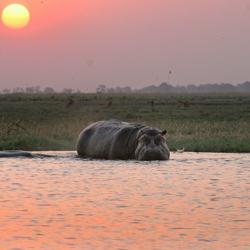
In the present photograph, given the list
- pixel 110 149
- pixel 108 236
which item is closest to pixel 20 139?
pixel 110 149

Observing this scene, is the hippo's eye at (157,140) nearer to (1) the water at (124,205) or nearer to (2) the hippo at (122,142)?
(2) the hippo at (122,142)

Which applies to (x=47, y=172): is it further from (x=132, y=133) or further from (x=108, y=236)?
(x=108, y=236)

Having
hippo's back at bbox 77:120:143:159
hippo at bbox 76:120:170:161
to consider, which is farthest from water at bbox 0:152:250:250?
hippo's back at bbox 77:120:143:159

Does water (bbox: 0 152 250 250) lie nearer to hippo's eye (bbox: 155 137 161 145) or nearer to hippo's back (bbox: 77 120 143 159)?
hippo's eye (bbox: 155 137 161 145)

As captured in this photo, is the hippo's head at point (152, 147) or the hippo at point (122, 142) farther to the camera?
the hippo at point (122, 142)

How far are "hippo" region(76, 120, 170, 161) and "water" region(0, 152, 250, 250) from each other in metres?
1.02

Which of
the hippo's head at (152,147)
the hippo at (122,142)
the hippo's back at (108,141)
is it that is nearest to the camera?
the hippo's head at (152,147)

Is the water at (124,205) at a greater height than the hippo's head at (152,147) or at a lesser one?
lesser

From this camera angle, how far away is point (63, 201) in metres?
11.9

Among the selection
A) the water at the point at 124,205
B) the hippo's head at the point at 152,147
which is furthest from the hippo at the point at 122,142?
the water at the point at 124,205

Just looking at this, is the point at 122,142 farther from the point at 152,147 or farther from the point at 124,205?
the point at 124,205

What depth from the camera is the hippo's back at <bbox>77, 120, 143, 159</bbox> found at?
20500 mm

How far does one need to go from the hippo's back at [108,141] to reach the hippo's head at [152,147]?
72cm

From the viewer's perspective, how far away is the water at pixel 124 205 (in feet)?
29.0
